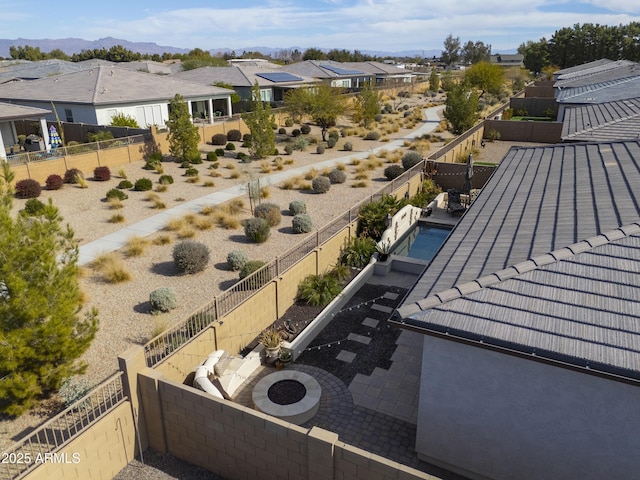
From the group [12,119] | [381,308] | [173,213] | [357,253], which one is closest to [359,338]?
[381,308]

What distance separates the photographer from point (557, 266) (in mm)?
8445

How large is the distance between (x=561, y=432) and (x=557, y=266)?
9.49 feet

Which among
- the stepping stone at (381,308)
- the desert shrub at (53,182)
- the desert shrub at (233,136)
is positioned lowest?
the stepping stone at (381,308)

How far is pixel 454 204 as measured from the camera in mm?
25203

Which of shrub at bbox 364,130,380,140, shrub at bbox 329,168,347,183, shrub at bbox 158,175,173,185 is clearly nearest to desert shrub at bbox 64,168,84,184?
shrub at bbox 158,175,173,185

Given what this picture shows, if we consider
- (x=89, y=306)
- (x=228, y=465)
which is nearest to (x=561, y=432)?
(x=228, y=465)

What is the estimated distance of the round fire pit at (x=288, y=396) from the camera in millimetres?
10500

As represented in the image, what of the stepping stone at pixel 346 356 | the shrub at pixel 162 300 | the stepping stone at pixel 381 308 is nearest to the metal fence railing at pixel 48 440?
the shrub at pixel 162 300

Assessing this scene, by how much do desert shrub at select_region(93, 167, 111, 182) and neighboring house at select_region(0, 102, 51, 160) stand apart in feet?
17.0

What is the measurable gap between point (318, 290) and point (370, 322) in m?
2.20

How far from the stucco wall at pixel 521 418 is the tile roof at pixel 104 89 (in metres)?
37.8

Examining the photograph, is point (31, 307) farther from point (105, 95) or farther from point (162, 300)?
point (105, 95)

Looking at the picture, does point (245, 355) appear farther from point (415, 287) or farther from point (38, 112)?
point (38, 112)

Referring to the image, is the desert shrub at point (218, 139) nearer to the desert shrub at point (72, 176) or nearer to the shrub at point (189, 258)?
the desert shrub at point (72, 176)
